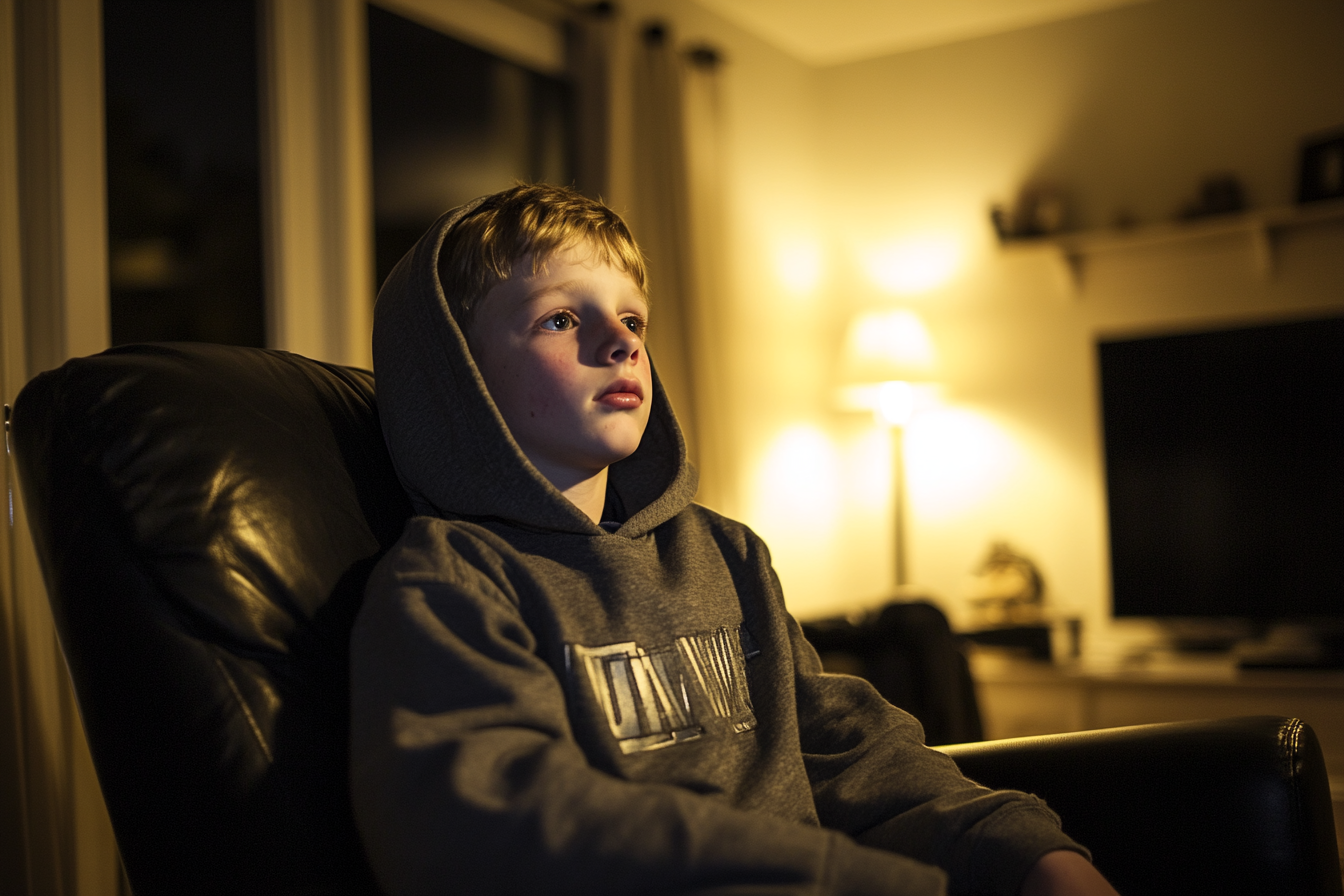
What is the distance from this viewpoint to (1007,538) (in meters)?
3.88

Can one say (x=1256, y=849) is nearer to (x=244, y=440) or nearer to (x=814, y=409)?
(x=244, y=440)

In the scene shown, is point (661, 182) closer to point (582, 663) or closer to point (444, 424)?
point (444, 424)

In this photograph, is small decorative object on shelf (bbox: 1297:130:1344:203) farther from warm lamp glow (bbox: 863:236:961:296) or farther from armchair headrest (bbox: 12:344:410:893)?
armchair headrest (bbox: 12:344:410:893)

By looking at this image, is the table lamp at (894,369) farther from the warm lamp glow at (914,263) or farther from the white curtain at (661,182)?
the white curtain at (661,182)

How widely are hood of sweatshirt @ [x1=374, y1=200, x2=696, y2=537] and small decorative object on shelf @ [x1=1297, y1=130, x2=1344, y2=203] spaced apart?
117 inches

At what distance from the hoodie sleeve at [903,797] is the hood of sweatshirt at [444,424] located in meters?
0.27

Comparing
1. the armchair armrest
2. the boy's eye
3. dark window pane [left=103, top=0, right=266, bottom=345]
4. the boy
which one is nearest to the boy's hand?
the boy

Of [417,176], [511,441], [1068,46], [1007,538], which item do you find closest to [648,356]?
[511,441]

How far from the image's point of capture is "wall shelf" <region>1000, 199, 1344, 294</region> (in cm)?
334

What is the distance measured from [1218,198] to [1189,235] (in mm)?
133

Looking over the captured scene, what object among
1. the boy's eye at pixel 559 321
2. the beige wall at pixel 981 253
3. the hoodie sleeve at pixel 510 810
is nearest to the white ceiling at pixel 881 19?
the beige wall at pixel 981 253

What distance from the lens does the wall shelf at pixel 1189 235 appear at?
3.34 meters

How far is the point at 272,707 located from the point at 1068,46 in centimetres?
372

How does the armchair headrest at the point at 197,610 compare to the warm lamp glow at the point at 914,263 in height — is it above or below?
below
